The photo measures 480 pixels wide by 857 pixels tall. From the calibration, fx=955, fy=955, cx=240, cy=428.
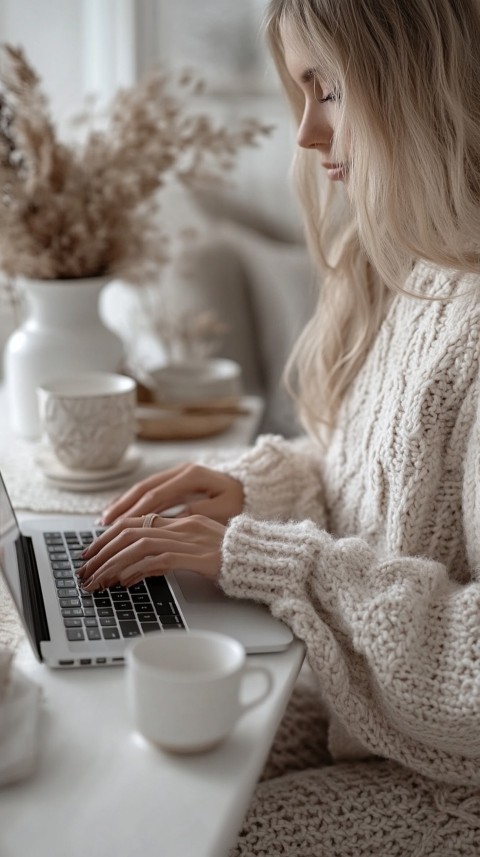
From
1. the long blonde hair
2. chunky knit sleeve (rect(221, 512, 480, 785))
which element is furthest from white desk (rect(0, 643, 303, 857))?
the long blonde hair

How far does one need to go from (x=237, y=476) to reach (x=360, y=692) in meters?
0.33

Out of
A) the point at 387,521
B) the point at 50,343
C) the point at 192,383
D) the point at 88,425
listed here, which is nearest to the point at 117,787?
the point at 387,521

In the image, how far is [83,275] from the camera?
1415 millimetres

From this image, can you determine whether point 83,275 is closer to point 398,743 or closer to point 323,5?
point 323,5

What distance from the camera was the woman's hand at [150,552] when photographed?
873 mm

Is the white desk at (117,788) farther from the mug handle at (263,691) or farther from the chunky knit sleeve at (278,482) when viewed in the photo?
the chunky knit sleeve at (278,482)

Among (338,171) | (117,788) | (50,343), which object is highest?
(338,171)

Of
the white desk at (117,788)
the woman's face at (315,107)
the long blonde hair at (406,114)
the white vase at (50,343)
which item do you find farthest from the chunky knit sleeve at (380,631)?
the white vase at (50,343)

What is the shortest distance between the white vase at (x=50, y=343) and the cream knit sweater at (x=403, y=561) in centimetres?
43

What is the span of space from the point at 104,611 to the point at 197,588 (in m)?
0.10

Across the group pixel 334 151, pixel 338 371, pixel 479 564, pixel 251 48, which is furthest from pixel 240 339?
pixel 479 564

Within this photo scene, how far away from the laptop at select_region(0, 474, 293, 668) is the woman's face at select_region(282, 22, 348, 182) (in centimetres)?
47

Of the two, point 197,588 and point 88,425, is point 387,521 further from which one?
point 88,425

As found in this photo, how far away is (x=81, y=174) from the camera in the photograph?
53.7 inches
